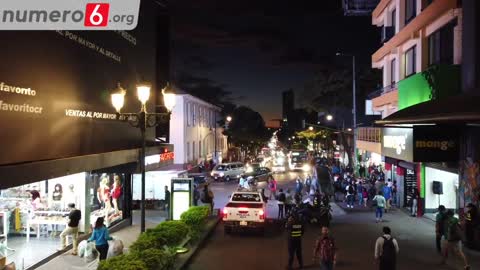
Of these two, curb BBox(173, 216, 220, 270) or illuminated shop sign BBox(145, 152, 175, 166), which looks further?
illuminated shop sign BBox(145, 152, 175, 166)

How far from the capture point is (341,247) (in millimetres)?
18656

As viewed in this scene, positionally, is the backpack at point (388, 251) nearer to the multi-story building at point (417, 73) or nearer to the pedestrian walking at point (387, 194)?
the multi-story building at point (417, 73)

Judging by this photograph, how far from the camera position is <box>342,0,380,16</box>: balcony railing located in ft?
132

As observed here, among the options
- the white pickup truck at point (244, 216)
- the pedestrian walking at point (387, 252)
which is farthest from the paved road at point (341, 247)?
the pedestrian walking at point (387, 252)

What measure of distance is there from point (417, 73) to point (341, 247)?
9308mm

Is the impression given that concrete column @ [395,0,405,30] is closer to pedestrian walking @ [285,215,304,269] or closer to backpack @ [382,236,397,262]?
pedestrian walking @ [285,215,304,269]

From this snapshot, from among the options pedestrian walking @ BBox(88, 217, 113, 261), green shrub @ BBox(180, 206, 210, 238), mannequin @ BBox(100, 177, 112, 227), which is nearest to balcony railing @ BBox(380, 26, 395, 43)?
green shrub @ BBox(180, 206, 210, 238)

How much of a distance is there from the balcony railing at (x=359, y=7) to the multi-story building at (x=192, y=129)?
16318 mm

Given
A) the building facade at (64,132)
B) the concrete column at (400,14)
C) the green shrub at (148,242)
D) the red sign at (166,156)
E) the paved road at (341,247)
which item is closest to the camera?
the building facade at (64,132)

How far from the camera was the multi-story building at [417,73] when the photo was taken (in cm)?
1991

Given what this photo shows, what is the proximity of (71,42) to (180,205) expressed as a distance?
10.4m

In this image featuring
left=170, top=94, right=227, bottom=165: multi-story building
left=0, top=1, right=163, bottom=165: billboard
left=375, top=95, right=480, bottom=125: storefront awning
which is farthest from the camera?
left=170, top=94, right=227, bottom=165: multi-story building

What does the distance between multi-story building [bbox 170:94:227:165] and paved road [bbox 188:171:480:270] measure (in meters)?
25.6

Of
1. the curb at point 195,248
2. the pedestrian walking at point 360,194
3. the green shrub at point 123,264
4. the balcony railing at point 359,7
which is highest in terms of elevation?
the balcony railing at point 359,7
